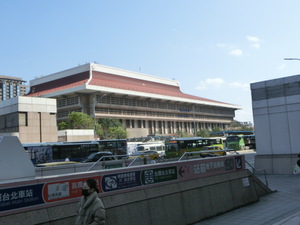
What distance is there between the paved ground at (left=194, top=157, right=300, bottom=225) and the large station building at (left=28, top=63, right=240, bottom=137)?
2331 inches

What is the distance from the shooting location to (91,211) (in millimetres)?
5098

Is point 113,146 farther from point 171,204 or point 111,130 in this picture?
point 171,204

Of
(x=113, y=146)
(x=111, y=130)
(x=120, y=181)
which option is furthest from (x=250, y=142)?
(x=120, y=181)

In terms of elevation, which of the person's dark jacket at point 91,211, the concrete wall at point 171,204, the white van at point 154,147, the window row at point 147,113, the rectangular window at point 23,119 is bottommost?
the concrete wall at point 171,204

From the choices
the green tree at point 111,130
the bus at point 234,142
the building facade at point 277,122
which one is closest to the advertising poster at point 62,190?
the building facade at point 277,122

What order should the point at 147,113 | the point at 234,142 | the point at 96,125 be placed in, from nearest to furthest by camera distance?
1. the point at 234,142
2. the point at 96,125
3. the point at 147,113

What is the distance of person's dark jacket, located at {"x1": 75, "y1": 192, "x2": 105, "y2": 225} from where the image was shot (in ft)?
16.4

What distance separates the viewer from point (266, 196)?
12.6 meters

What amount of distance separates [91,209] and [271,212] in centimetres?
684

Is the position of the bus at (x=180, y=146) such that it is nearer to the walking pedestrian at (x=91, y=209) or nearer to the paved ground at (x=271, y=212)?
the paved ground at (x=271, y=212)

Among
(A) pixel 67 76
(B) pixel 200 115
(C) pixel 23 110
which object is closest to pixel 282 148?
(C) pixel 23 110

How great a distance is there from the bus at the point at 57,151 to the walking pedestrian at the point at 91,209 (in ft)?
90.7

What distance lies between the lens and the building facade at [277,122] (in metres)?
18.4

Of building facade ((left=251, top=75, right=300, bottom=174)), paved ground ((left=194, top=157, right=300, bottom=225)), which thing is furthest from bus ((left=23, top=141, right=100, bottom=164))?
paved ground ((left=194, top=157, right=300, bottom=225))
